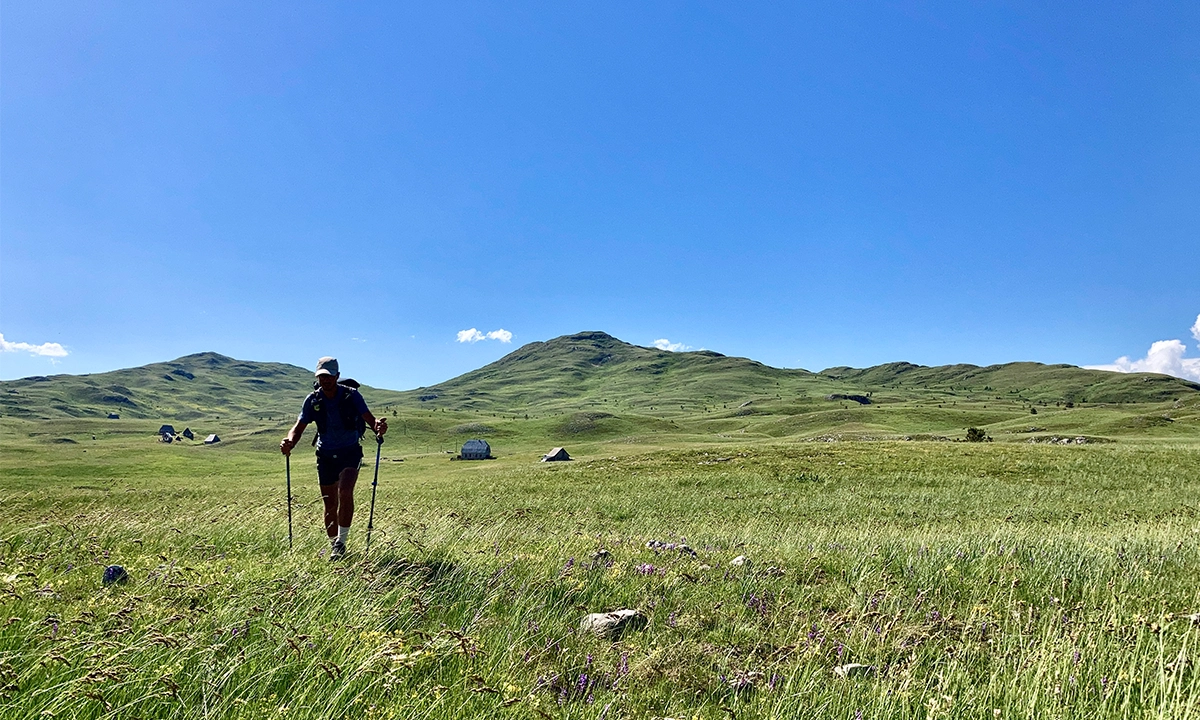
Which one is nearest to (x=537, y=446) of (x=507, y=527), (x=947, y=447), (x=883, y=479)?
(x=947, y=447)

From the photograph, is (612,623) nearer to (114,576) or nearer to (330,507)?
(114,576)

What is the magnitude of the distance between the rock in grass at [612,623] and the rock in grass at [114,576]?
17.5 ft

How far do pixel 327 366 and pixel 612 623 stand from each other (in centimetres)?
718

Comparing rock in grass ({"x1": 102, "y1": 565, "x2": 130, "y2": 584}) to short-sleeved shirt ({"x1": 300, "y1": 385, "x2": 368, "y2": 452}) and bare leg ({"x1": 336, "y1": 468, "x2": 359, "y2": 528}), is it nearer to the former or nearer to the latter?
bare leg ({"x1": 336, "y1": 468, "x2": 359, "y2": 528})

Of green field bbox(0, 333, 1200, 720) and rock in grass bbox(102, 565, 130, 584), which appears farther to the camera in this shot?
rock in grass bbox(102, 565, 130, 584)

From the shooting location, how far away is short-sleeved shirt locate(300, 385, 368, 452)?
400 inches

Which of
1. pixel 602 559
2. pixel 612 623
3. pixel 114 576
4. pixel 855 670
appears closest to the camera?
pixel 855 670

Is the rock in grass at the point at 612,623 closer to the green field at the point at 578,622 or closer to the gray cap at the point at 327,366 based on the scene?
the green field at the point at 578,622

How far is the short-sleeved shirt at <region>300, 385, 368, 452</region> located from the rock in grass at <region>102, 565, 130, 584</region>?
3747 mm

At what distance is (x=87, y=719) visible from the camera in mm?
3168

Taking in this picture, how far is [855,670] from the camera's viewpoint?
195 inches

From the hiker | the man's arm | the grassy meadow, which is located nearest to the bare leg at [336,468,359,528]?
the hiker

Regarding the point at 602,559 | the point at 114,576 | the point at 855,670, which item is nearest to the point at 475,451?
the point at 602,559

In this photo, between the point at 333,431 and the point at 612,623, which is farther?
the point at 333,431
